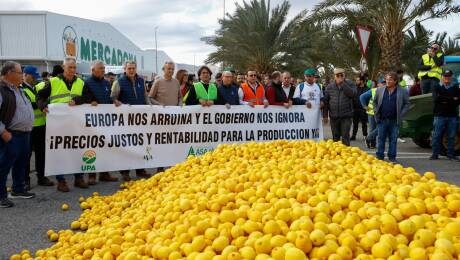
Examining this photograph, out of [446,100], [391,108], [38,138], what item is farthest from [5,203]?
[446,100]

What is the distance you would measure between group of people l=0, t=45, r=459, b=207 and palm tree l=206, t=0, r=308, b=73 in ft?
38.5

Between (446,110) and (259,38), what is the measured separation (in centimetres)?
1296

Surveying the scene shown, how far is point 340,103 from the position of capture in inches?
355

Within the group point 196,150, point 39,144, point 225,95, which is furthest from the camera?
point 225,95

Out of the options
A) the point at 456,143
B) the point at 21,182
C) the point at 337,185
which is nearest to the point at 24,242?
the point at 21,182

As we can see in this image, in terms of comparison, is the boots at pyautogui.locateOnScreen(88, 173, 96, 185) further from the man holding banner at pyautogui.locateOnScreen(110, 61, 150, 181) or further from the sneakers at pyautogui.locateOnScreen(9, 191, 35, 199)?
the sneakers at pyautogui.locateOnScreen(9, 191, 35, 199)

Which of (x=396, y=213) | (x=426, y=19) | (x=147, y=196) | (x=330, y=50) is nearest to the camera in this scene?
(x=396, y=213)

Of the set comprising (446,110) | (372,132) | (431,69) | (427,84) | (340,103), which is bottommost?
(372,132)

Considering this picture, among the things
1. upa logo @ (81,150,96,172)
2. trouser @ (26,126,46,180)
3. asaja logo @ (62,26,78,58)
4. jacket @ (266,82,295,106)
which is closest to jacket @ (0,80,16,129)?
trouser @ (26,126,46,180)

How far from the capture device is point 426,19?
1695 centimetres

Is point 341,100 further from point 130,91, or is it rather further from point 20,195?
point 20,195

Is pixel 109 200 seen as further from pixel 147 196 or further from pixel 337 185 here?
pixel 337 185

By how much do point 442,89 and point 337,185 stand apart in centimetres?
683

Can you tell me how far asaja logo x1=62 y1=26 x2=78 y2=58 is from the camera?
22983 mm
